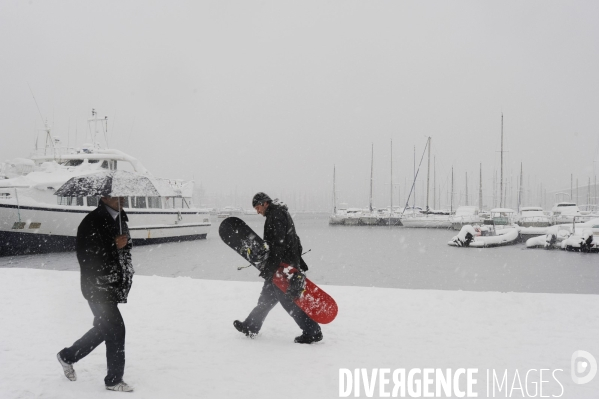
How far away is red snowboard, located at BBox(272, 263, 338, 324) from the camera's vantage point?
4.71 metres

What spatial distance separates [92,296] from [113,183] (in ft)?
5.47

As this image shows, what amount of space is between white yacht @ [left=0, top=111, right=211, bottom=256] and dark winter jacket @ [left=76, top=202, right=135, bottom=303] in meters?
14.9

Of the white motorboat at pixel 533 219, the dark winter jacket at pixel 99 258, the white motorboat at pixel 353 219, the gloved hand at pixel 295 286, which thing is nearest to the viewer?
the dark winter jacket at pixel 99 258

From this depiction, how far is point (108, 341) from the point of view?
11.2 feet

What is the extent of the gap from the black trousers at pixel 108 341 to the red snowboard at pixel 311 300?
5.69 feet

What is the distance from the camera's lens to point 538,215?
4969 centimetres

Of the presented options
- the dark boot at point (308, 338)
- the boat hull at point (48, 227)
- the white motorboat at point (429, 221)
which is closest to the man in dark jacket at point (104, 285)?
the dark boot at point (308, 338)

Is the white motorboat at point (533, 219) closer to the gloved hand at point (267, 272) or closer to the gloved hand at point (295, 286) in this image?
the gloved hand at point (295, 286)

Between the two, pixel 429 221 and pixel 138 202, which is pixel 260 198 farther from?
pixel 429 221

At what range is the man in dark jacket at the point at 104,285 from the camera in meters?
3.39

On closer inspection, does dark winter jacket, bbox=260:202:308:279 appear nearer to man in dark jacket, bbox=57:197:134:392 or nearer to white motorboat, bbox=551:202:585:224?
man in dark jacket, bbox=57:197:134:392

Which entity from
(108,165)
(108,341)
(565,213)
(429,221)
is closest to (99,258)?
(108,341)

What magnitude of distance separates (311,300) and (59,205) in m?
21.8

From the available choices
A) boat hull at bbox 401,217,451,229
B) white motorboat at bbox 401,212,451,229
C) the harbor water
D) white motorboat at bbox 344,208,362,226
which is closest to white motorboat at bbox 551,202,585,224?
white motorboat at bbox 401,212,451,229
